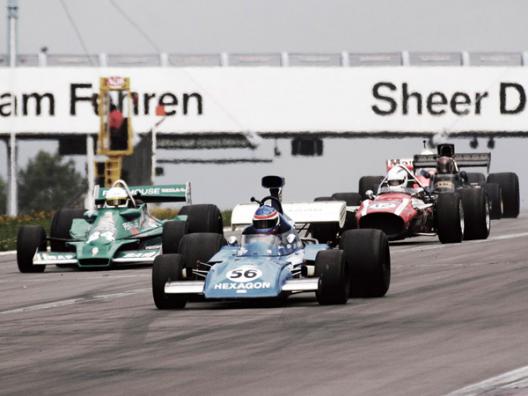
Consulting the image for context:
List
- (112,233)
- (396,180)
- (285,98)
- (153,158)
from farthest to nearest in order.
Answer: (285,98), (153,158), (396,180), (112,233)

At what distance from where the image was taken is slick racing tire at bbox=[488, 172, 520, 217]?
38.1 meters

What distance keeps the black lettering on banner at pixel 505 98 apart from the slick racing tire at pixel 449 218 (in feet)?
141

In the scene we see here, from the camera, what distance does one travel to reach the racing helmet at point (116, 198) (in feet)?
88.6

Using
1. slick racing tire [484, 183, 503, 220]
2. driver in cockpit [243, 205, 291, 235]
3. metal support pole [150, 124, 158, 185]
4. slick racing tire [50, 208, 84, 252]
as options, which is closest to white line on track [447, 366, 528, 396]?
driver in cockpit [243, 205, 291, 235]

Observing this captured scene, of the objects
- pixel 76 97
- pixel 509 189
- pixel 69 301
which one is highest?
pixel 76 97

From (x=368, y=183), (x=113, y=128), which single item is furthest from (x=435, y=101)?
(x=368, y=183)

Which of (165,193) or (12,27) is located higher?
(12,27)

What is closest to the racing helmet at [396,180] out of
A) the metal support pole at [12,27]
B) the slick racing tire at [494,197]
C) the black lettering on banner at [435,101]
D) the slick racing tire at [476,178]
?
the slick racing tire at [494,197]

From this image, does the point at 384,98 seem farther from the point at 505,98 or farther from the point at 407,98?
the point at 505,98

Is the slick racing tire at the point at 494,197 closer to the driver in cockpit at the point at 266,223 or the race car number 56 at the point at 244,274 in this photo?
the driver in cockpit at the point at 266,223

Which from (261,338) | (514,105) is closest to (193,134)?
(514,105)

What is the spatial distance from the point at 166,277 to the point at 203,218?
391 inches

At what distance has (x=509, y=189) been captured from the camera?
127ft

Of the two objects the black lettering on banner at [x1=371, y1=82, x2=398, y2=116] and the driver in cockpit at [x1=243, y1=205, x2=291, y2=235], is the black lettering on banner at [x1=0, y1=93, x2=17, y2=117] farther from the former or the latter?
the driver in cockpit at [x1=243, y1=205, x2=291, y2=235]
